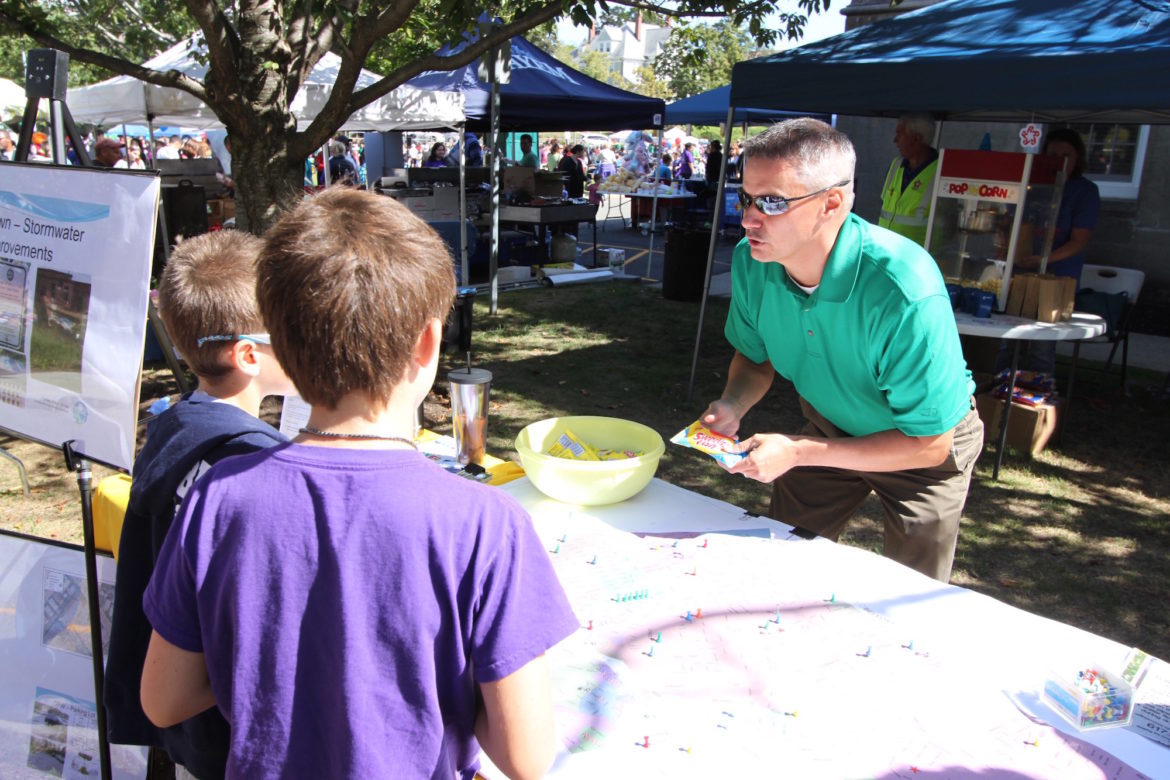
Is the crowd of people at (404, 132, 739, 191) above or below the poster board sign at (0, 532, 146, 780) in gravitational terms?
above

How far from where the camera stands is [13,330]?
221 cm

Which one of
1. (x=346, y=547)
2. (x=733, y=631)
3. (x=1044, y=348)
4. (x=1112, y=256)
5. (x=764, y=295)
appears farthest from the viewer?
(x=1112, y=256)

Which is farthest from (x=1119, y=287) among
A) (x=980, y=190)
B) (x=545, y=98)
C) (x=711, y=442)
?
(x=545, y=98)

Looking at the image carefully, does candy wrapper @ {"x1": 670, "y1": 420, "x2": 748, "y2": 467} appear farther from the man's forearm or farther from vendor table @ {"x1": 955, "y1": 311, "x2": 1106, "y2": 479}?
vendor table @ {"x1": 955, "y1": 311, "x2": 1106, "y2": 479}

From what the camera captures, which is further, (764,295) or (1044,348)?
(1044,348)

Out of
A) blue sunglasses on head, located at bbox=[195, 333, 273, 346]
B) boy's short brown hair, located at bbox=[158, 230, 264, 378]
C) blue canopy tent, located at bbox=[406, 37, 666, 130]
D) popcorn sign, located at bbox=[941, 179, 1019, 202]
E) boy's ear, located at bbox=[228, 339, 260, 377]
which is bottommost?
boy's ear, located at bbox=[228, 339, 260, 377]

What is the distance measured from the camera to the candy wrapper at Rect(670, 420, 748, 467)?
186cm

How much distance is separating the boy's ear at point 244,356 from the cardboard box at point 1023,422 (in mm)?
4667

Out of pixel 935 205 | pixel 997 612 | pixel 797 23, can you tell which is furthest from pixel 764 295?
pixel 797 23

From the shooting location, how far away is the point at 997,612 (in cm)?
167

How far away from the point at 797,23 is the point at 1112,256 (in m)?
4.46

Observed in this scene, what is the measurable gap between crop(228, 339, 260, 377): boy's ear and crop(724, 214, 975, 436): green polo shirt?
1362mm

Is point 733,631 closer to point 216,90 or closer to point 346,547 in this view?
point 346,547

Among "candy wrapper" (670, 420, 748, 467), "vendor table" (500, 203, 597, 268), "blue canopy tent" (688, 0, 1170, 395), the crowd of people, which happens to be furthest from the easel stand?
the crowd of people
